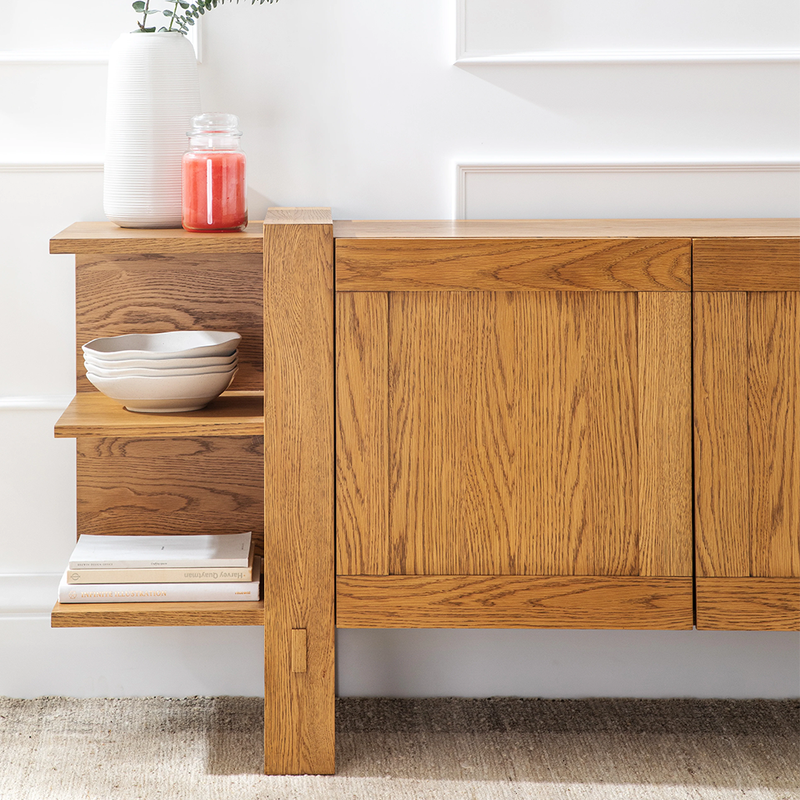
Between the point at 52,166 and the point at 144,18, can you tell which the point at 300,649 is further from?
the point at 144,18

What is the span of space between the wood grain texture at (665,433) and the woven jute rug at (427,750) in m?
0.45

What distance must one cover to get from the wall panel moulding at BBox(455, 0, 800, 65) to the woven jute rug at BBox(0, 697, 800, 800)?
137 centimetres

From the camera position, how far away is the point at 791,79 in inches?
71.6

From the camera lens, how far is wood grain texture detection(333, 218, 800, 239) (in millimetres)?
1507

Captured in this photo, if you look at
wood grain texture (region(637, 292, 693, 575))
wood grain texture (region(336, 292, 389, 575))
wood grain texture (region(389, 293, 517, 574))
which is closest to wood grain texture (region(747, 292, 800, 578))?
wood grain texture (region(637, 292, 693, 575))

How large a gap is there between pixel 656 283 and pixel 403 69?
0.72 m

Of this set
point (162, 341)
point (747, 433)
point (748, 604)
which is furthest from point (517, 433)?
point (162, 341)

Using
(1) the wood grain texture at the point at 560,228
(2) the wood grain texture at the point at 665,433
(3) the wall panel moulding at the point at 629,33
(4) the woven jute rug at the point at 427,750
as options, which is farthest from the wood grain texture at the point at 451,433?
(3) the wall panel moulding at the point at 629,33

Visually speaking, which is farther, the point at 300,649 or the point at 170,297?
the point at 170,297

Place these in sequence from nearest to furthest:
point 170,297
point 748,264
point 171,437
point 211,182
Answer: point 748,264, point 211,182, point 171,437, point 170,297

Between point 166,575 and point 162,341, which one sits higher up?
point 162,341

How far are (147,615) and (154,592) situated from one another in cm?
4

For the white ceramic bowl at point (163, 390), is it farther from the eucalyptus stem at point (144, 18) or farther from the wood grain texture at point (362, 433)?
the eucalyptus stem at point (144, 18)

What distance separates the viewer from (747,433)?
4.95 ft
